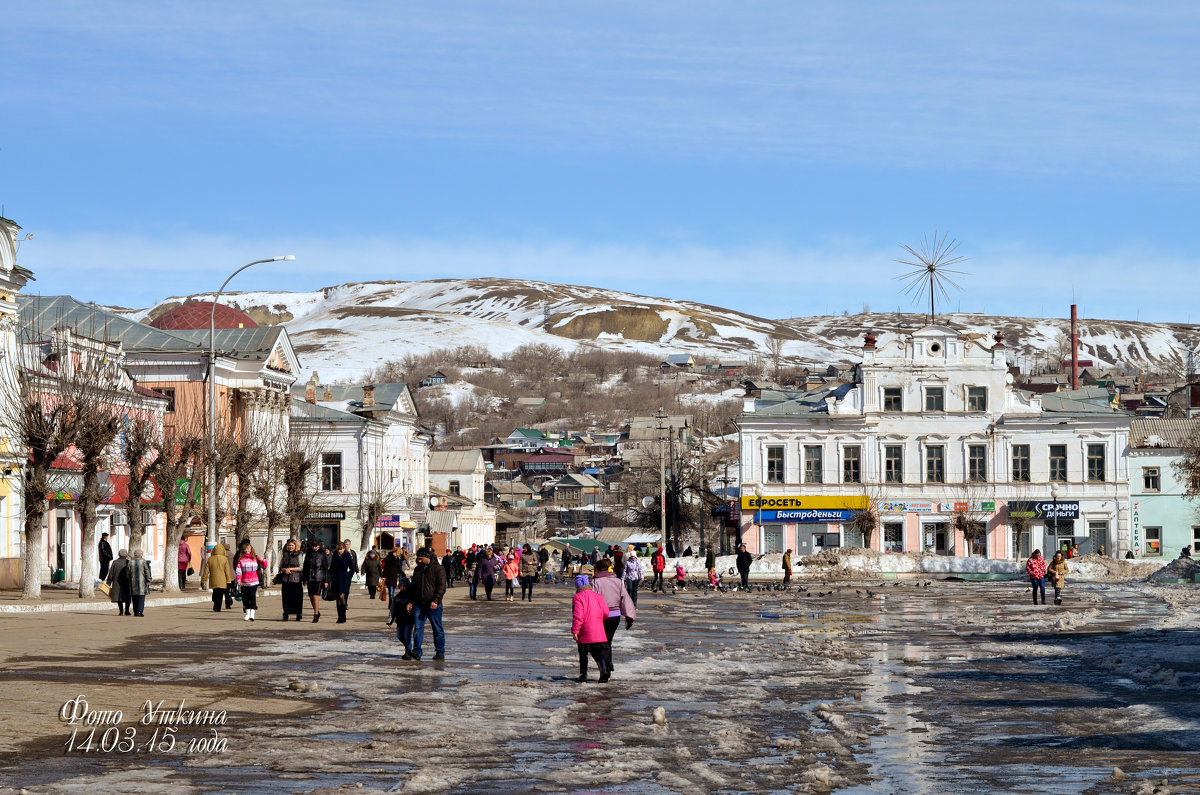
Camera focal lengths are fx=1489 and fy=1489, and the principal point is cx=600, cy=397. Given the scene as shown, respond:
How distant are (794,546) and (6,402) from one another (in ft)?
144

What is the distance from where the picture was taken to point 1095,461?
73.5m

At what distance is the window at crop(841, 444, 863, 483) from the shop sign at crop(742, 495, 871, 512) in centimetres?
104

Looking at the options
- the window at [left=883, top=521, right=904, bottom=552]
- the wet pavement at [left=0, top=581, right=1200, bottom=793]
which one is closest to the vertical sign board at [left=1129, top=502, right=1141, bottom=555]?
the window at [left=883, top=521, right=904, bottom=552]

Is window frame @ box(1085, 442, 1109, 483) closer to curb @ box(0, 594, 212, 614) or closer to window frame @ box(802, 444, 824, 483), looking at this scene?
window frame @ box(802, 444, 824, 483)

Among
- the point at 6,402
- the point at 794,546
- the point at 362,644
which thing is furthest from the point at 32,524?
the point at 794,546

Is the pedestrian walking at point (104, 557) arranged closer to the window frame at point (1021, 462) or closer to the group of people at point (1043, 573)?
the group of people at point (1043, 573)

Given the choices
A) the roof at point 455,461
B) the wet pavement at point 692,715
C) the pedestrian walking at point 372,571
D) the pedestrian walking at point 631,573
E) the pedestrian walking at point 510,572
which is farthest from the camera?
the roof at point 455,461

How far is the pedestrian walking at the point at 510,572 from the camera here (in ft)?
145

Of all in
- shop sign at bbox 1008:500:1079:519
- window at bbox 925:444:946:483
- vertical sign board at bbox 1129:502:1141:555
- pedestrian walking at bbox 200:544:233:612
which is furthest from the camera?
window at bbox 925:444:946:483

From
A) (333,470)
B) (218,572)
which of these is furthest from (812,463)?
(218,572)

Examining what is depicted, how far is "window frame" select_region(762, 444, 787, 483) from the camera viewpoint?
74.1m

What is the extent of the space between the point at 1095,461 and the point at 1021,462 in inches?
141

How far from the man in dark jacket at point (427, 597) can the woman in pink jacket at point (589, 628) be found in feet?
10.6

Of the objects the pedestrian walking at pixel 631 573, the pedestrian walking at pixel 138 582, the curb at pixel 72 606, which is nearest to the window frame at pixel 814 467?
the pedestrian walking at pixel 631 573
